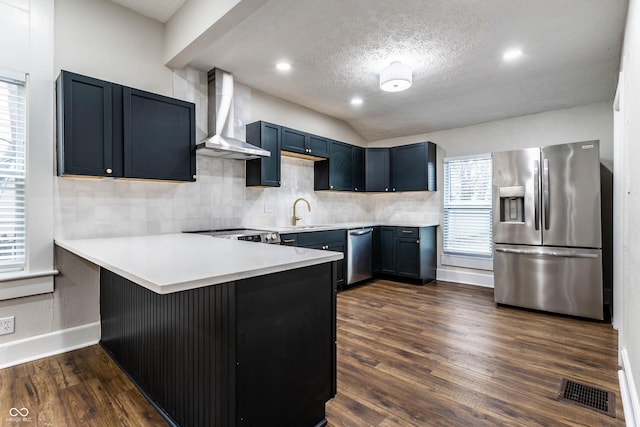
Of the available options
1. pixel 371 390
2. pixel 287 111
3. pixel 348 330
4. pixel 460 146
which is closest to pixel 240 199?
pixel 287 111

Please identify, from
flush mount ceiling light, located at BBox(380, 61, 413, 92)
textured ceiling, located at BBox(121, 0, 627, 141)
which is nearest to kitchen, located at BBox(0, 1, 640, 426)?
textured ceiling, located at BBox(121, 0, 627, 141)

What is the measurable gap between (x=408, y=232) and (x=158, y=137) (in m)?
3.56

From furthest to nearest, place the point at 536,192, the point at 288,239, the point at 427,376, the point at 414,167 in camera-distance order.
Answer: the point at 414,167 → the point at 288,239 → the point at 536,192 → the point at 427,376

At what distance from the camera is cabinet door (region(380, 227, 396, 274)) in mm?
4945

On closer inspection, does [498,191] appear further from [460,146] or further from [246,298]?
[246,298]

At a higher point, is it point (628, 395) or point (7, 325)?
point (7, 325)

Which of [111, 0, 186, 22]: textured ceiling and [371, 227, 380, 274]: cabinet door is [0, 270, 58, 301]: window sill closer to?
[111, 0, 186, 22]: textured ceiling

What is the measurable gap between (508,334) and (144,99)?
150 inches

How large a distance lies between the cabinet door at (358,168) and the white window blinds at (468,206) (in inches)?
52.8

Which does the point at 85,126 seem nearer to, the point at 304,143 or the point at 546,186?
the point at 304,143

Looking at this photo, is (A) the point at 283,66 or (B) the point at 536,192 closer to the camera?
(A) the point at 283,66

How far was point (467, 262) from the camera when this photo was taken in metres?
4.82

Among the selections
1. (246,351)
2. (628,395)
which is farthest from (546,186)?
(246,351)

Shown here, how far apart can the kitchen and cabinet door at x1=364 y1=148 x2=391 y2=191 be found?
0.73 metres
